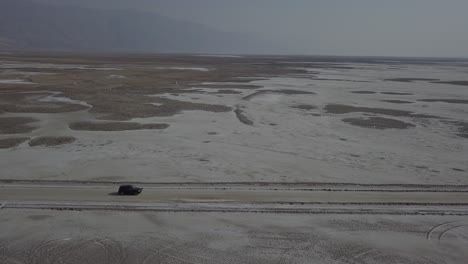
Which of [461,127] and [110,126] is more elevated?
[461,127]

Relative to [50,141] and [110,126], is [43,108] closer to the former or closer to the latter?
[110,126]

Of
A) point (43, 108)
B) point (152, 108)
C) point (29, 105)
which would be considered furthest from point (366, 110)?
point (29, 105)

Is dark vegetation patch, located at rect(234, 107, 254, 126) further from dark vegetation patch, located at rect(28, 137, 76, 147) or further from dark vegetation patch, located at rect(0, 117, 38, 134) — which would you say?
dark vegetation patch, located at rect(0, 117, 38, 134)

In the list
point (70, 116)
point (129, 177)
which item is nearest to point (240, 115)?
point (70, 116)

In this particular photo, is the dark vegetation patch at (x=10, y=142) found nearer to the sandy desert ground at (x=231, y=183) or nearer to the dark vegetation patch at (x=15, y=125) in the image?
the sandy desert ground at (x=231, y=183)

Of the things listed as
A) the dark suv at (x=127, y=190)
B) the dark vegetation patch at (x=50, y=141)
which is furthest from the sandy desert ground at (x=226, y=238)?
the dark vegetation patch at (x=50, y=141)
